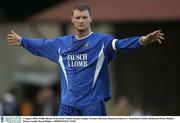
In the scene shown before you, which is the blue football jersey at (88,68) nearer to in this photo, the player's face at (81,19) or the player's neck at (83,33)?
the player's neck at (83,33)

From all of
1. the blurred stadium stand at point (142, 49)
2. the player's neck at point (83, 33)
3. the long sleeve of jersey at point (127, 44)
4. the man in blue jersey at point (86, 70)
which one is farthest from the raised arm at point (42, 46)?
the blurred stadium stand at point (142, 49)

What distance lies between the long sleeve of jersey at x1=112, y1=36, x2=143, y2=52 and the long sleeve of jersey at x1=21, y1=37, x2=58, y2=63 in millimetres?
752

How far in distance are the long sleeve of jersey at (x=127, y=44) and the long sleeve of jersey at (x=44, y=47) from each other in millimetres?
752

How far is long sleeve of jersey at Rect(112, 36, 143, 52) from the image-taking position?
11.6 meters

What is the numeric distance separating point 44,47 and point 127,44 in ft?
3.67

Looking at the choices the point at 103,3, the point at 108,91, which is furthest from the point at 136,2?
the point at 108,91

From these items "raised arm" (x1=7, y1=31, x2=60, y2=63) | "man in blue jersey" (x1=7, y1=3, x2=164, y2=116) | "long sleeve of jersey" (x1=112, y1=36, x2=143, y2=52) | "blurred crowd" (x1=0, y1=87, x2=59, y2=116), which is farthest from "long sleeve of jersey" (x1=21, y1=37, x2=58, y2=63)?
"blurred crowd" (x1=0, y1=87, x2=59, y2=116)

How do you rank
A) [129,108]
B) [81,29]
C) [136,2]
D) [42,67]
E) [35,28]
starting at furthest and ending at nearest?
[42,67], [35,28], [136,2], [129,108], [81,29]

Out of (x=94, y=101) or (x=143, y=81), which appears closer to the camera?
(x=94, y=101)

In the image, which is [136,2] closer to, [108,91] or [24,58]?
[108,91]

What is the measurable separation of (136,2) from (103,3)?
28.4 inches

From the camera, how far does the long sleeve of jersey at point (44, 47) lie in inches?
480

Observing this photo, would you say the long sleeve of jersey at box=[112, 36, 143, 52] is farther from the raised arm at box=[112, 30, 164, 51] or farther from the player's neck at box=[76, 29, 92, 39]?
the player's neck at box=[76, 29, 92, 39]

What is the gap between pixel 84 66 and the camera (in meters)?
12.0
